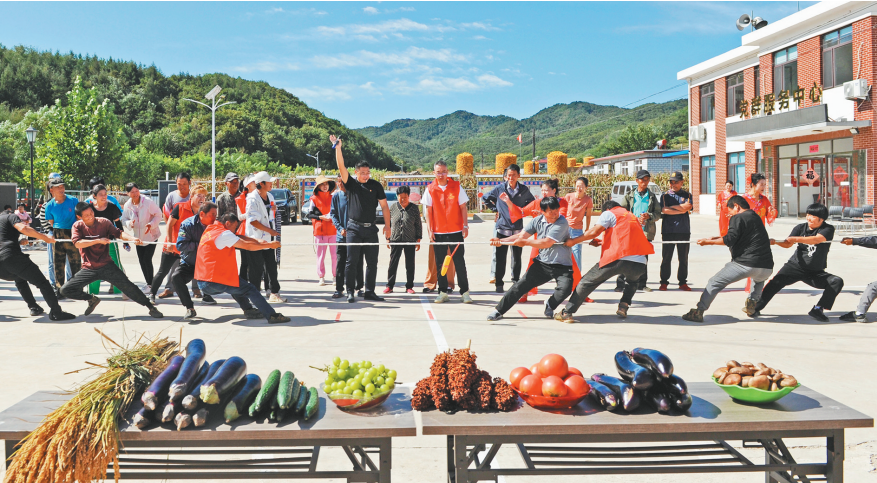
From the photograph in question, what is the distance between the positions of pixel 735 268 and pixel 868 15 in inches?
909

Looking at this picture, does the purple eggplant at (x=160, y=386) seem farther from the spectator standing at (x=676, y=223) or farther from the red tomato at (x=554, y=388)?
the spectator standing at (x=676, y=223)

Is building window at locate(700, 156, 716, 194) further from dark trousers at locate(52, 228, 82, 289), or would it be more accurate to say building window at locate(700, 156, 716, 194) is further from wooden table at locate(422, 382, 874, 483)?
wooden table at locate(422, 382, 874, 483)

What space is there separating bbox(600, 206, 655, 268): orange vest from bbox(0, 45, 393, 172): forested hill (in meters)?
89.1

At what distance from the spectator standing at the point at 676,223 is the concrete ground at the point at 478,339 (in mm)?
344

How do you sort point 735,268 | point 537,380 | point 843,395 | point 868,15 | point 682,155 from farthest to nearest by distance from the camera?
point 682,155
point 868,15
point 735,268
point 843,395
point 537,380

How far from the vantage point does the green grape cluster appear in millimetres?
3348

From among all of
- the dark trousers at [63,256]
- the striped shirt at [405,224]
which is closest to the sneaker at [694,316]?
the striped shirt at [405,224]

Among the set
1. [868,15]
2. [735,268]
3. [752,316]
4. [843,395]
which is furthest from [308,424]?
[868,15]

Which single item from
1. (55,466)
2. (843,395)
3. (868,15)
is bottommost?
(843,395)

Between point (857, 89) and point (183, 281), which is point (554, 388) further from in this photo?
point (857, 89)

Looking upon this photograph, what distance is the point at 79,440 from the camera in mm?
2914

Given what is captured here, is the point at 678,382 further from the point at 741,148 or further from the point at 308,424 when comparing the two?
the point at 741,148

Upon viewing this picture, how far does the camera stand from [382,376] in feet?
11.5

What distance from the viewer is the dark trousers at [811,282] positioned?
8.59m
